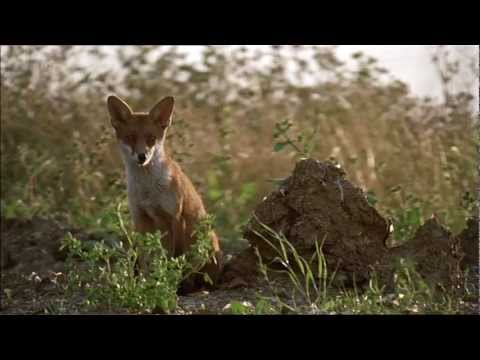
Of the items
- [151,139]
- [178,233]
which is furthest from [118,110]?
[178,233]

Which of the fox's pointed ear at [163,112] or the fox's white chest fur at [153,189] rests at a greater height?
the fox's pointed ear at [163,112]

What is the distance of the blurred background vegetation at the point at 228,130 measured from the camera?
11156mm

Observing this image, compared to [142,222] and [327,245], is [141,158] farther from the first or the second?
[327,245]

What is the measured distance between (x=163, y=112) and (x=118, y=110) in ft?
1.29

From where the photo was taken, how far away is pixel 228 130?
423 inches

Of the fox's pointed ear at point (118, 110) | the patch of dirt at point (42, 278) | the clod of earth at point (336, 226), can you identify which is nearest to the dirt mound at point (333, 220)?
the clod of earth at point (336, 226)

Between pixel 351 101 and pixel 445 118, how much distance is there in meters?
2.17

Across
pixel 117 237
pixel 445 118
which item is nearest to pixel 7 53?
pixel 117 237

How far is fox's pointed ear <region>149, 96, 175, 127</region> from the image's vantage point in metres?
8.18

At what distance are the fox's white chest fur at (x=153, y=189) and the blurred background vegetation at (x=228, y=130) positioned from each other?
216cm

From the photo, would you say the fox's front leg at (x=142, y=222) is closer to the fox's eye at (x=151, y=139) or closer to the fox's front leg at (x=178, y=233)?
the fox's front leg at (x=178, y=233)

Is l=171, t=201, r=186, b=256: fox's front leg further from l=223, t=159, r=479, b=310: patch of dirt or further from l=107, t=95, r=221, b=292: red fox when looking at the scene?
l=223, t=159, r=479, b=310: patch of dirt

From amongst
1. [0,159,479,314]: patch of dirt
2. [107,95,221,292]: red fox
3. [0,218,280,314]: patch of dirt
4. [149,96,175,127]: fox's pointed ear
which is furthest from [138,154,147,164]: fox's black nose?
[0,218,280,314]: patch of dirt

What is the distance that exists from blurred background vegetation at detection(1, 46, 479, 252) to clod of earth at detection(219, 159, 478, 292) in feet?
9.08
